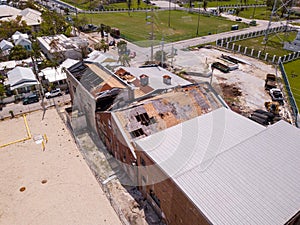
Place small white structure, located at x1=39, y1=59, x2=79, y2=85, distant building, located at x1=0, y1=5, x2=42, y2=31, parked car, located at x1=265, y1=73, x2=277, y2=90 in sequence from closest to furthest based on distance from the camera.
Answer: parked car, located at x1=265, y1=73, x2=277, y2=90, small white structure, located at x1=39, y1=59, x2=79, y2=85, distant building, located at x1=0, y1=5, x2=42, y2=31

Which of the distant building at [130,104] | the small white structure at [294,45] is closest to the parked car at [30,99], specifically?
the distant building at [130,104]

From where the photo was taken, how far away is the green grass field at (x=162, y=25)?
222 ft

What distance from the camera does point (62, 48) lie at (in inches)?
1912


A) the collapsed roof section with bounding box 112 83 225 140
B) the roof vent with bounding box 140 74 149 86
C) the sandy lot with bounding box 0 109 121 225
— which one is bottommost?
the sandy lot with bounding box 0 109 121 225

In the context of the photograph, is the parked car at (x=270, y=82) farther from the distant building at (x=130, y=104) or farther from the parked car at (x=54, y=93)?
the parked car at (x=54, y=93)

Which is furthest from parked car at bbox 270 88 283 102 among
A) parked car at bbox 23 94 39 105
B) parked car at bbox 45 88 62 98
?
parked car at bbox 23 94 39 105

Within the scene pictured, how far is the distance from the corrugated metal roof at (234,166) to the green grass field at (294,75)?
2072 centimetres

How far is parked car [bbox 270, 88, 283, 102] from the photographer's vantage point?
3446 centimetres

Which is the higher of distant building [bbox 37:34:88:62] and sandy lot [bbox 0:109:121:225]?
distant building [bbox 37:34:88:62]

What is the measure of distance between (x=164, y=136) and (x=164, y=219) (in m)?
6.33

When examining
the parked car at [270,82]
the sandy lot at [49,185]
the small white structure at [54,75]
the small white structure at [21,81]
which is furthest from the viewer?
the small white structure at [54,75]

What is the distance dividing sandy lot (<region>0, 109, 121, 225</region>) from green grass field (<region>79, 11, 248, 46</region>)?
41988mm

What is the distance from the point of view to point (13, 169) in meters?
23.6

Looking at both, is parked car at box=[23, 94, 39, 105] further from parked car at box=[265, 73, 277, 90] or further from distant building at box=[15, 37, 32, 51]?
parked car at box=[265, 73, 277, 90]
